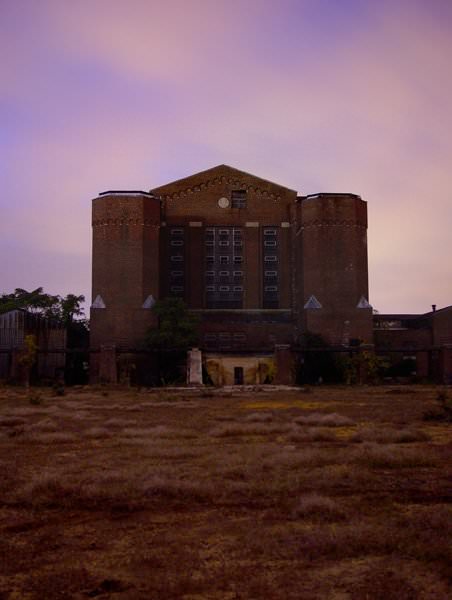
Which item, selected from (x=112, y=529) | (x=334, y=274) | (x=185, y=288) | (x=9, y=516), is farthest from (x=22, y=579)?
(x=185, y=288)

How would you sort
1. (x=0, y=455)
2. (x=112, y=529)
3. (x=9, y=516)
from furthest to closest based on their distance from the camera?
(x=0, y=455) → (x=9, y=516) → (x=112, y=529)

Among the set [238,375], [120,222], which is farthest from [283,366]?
[120,222]

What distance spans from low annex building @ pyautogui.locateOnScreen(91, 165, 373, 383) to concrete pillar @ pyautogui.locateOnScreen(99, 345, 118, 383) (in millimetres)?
442

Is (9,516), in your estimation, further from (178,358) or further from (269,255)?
(269,255)

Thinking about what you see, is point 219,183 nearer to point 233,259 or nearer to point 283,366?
point 233,259

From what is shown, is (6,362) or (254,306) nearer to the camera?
(6,362)

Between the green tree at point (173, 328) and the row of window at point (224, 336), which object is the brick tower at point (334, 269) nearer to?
the row of window at point (224, 336)

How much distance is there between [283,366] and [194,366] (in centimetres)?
697

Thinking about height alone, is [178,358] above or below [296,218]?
below

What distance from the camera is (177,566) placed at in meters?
6.43

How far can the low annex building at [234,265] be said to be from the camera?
2215 inches

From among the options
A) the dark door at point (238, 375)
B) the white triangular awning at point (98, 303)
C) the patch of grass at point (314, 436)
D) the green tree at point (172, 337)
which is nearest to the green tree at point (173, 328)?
the green tree at point (172, 337)

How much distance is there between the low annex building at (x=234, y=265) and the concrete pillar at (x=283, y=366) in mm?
157

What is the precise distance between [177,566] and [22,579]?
144 cm
